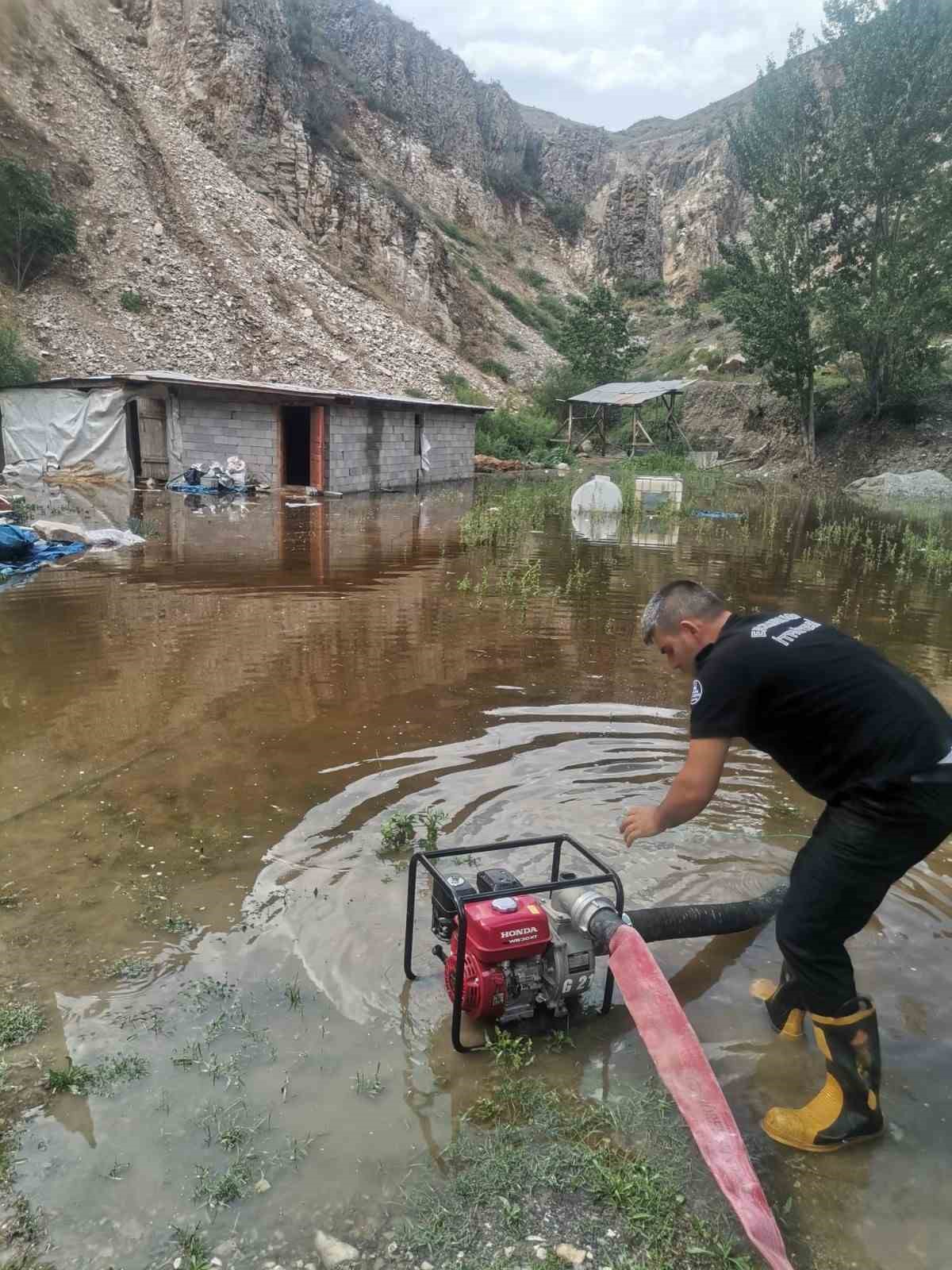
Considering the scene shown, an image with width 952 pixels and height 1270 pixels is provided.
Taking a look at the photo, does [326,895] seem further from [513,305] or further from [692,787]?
[513,305]

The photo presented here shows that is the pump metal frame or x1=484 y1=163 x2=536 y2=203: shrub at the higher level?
x1=484 y1=163 x2=536 y2=203: shrub

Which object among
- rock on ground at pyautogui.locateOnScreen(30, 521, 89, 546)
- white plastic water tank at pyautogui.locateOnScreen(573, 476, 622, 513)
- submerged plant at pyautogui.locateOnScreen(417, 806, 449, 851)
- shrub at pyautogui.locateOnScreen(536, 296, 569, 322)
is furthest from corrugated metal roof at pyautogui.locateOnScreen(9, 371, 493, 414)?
shrub at pyautogui.locateOnScreen(536, 296, 569, 322)

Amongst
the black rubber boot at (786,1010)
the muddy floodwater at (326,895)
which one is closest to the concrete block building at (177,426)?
the muddy floodwater at (326,895)

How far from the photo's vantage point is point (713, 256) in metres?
70.5

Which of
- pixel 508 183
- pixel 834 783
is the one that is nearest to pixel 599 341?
pixel 508 183

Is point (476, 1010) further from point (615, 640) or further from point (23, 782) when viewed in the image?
point (615, 640)

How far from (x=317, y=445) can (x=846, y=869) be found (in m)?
21.6

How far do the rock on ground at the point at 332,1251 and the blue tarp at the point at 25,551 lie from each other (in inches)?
420

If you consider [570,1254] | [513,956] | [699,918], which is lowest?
[570,1254]

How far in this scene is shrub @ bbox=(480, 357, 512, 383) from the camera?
47.8 m

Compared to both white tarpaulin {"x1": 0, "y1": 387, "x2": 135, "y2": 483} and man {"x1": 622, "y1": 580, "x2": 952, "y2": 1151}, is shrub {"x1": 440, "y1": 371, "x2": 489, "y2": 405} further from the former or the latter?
man {"x1": 622, "y1": 580, "x2": 952, "y2": 1151}

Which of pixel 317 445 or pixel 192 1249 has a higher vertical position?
Result: pixel 317 445

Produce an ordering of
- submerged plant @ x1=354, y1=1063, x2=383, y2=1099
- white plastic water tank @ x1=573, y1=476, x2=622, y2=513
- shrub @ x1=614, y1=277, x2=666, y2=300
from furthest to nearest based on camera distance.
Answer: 1. shrub @ x1=614, y1=277, x2=666, y2=300
2. white plastic water tank @ x1=573, y1=476, x2=622, y2=513
3. submerged plant @ x1=354, y1=1063, x2=383, y2=1099

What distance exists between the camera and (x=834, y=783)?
283 centimetres
